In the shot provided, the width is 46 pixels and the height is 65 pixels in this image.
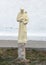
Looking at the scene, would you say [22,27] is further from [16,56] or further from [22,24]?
[16,56]

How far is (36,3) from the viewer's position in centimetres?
1317

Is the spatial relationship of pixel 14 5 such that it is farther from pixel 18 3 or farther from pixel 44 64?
pixel 44 64

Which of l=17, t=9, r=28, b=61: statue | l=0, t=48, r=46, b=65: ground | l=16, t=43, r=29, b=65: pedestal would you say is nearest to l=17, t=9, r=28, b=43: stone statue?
l=17, t=9, r=28, b=61: statue

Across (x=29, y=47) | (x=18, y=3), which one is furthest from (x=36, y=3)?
(x=29, y=47)

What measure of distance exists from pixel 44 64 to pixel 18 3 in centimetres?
242

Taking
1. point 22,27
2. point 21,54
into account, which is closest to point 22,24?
point 22,27

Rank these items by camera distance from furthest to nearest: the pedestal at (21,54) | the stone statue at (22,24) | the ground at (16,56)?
the ground at (16,56) → the pedestal at (21,54) → the stone statue at (22,24)

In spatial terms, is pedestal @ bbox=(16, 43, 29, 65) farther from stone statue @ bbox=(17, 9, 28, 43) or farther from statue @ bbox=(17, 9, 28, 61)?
stone statue @ bbox=(17, 9, 28, 43)

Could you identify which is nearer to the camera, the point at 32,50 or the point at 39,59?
the point at 39,59

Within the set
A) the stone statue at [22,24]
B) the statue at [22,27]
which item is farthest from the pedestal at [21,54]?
the stone statue at [22,24]

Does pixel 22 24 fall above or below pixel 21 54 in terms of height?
above

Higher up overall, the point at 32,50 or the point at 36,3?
the point at 36,3

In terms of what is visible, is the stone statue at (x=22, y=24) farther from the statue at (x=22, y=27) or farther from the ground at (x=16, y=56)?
the ground at (x=16, y=56)

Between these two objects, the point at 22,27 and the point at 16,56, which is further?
the point at 16,56
